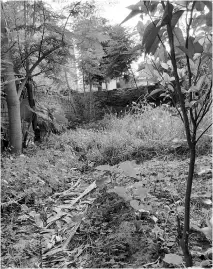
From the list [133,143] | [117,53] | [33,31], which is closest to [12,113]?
[33,31]

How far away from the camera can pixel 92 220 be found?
172cm

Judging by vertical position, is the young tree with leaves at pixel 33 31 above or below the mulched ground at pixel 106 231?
above

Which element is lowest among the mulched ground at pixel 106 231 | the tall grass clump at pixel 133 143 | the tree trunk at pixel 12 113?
the mulched ground at pixel 106 231

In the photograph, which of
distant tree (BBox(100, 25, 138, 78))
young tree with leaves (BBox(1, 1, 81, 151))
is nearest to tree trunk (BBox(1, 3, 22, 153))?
young tree with leaves (BBox(1, 1, 81, 151))

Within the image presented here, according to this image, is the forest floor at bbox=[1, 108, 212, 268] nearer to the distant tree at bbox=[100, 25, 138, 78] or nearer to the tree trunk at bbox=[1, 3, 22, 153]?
the tree trunk at bbox=[1, 3, 22, 153]

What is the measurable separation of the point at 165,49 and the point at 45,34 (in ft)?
10.4

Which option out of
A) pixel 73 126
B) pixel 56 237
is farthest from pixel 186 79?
pixel 73 126

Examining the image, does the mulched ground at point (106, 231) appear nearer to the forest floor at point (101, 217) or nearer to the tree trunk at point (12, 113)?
the forest floor at point (101, 217)

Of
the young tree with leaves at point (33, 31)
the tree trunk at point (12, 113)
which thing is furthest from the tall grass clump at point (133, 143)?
the young tree with leaves at point (33, 31)

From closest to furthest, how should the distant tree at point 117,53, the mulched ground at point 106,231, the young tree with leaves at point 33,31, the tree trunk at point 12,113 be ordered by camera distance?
the mulched ground at point 106,231, the young tree with leaves at point 33,31, the tree trunk at point 12,113, the distant tree at point 117,53

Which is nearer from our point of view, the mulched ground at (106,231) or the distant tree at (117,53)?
the mulched ground at (106,231)

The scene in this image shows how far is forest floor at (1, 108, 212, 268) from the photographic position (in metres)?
1.31

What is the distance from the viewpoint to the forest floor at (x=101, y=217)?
1308 mm

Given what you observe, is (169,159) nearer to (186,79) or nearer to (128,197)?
(128,197)
